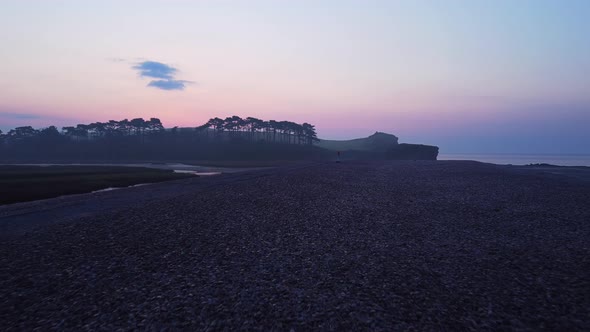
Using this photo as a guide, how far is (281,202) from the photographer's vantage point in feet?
80.5

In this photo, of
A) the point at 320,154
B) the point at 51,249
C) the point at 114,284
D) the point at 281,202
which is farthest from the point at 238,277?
the point at 320,154

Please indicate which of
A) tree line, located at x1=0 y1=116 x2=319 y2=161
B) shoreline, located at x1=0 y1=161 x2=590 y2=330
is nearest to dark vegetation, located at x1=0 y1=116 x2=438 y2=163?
tree line, located at x1=0 y1=116 x2=319 y2=161

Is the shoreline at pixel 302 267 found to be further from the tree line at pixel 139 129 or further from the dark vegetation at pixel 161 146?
the tree line at pixel 139 129

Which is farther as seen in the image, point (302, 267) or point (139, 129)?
point (139, 129)

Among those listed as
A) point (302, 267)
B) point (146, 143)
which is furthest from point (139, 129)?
point (302, 267)

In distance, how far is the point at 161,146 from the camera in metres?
156

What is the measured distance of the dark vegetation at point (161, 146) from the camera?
14212cm

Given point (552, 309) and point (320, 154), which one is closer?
point (552, 309)

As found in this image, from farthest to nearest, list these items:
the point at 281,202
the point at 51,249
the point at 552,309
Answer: the point at 281,202
the point at 51,249
the point at 552,309

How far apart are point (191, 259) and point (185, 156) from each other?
143704 mm

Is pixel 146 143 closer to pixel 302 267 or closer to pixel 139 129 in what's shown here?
pixel 139 129

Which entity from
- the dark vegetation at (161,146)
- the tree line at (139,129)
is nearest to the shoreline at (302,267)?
the dark vegetation at (161,146)

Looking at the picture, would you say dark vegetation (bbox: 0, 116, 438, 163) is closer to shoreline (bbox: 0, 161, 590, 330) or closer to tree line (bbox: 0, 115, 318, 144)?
tree line (bbox: 0, 115, 318, 144)

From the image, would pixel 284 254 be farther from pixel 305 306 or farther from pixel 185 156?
pixel 185 156
